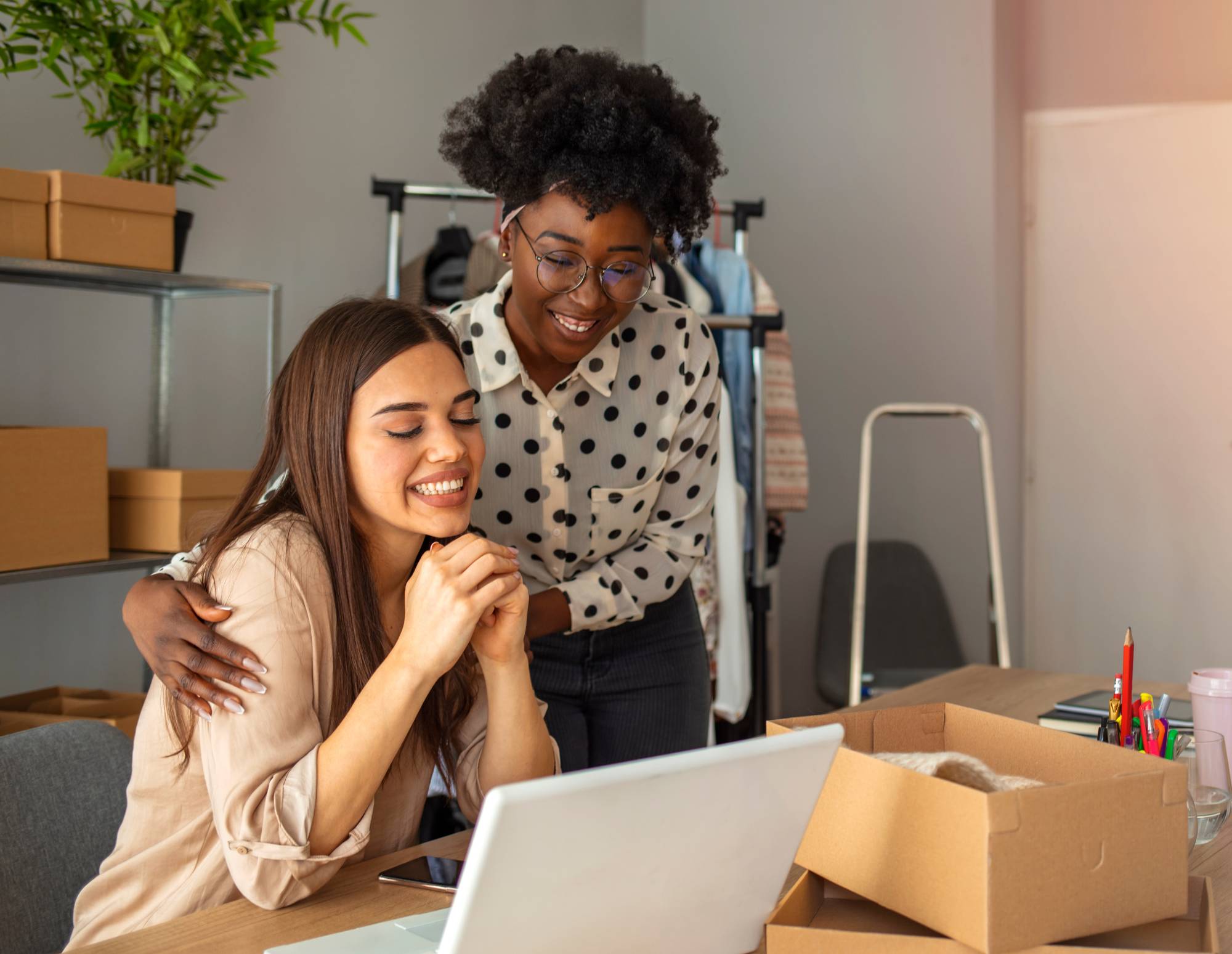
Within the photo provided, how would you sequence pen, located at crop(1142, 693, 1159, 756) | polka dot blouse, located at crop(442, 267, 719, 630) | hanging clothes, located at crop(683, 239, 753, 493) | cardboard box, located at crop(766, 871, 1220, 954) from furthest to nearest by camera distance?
hanging clothes, located at crop(683, 239, 753, 493), polka dot blouse, located at crop(442, 267, 719, 630), pen, located at crop(1142, 693, 1159, 756), cardboard box, located at crop(766, 871, 1220, 954)

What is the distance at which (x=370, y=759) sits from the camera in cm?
105

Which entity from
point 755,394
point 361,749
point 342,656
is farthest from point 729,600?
point 361,749

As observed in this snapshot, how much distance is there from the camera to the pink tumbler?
1446 millimetres

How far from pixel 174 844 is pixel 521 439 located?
0.73 m

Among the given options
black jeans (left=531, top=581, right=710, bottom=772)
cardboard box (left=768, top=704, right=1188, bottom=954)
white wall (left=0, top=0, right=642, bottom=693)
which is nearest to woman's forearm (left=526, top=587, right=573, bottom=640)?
black jeans (left=531, top=581, right=710, bottom=772)

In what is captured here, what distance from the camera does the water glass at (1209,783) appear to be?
1.21 m

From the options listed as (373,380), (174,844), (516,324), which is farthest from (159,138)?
(174,844)

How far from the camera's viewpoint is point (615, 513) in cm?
173

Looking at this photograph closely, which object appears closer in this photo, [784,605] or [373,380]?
[373,380]

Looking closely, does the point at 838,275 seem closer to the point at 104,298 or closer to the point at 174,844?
the point at 104,298

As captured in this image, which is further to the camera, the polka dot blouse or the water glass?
the polka dot blouse

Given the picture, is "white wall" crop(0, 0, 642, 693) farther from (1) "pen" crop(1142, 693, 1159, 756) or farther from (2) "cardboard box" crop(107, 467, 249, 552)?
(1) "pen" crop(1142, 693, 1159, 756)

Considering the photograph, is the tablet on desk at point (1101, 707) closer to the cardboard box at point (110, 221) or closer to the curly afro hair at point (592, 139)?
the curly afro hair at point (592, 139)

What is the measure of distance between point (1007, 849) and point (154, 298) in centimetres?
238
